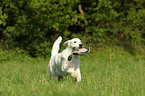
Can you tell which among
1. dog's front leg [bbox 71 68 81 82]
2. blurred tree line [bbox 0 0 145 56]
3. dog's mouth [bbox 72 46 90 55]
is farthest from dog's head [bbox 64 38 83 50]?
blurred tree line [bbox 0 0 145 56]

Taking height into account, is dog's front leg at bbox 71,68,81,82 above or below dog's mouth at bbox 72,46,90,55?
below

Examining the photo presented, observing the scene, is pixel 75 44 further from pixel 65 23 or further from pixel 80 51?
pixel 65 23

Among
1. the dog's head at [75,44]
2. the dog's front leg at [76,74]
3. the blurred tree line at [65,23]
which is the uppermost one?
the blurred tree line at [65,23]

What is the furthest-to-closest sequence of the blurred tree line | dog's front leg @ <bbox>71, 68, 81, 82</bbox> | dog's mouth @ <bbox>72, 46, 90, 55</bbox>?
the blurred tree line < dog's front leg @ <bbox>71, 68, 81, 82</bbox> < dog's mouth @ <bbox>72, 46, 90, 55</bbox>

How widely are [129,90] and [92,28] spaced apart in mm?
9314

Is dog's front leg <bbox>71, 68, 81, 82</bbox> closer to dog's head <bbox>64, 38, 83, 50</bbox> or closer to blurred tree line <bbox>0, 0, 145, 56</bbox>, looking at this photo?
dog's head <bbox>64, 38, 83, 50</bbox>

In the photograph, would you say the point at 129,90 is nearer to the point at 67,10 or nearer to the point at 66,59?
the point at 66,59

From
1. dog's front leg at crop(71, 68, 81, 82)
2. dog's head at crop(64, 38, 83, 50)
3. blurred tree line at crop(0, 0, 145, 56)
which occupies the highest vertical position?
blurred tree line at crop(0, 0, 145, 56)

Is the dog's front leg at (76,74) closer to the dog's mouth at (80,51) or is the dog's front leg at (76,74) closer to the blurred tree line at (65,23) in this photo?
the dog's mouth at (80,51)

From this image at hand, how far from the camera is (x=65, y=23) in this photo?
11.2 m

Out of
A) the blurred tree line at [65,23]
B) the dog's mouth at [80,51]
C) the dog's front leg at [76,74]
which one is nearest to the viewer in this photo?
the dog's mouth at [80,51]

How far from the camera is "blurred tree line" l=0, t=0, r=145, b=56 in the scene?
11201 millimetres

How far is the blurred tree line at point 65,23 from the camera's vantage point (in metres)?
11.2

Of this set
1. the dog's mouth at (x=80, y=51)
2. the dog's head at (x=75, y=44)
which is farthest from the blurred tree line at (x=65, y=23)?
the dog's mouth at (x=80, y=51)
